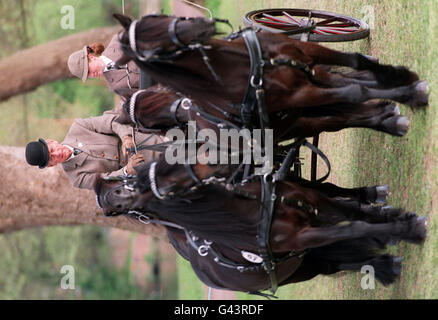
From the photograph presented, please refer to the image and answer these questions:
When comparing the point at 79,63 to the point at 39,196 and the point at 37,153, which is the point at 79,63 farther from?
the point at 39,196

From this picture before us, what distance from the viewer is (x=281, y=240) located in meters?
2.99

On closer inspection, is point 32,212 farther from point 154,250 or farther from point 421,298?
point 154,250

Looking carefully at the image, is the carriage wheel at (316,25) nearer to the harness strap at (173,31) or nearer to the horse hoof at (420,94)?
the horse hoof at (420,94)

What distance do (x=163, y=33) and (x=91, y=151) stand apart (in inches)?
81.1

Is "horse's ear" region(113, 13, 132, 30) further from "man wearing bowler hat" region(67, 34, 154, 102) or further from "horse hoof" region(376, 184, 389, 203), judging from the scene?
"horse hoof" region(376, 184, 389, 203)

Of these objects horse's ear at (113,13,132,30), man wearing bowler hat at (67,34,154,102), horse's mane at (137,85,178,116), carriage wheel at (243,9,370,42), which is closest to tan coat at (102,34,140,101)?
man wearing bowler hat at (67,34,154,102)

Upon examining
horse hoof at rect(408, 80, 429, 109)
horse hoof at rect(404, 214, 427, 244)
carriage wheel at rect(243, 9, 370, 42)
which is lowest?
horse hoof at rect(404, 214, 427, 244)

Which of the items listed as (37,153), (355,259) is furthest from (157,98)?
(355,259)

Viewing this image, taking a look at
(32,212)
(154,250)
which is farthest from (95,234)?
(32,212)

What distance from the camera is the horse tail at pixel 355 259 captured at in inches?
130

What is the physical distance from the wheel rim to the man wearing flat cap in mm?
1475

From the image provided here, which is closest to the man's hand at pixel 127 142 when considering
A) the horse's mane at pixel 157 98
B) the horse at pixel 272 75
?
the horse's mane at pixel 157 98

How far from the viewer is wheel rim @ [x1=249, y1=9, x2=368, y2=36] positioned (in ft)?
15.4

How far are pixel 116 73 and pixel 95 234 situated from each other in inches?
499
